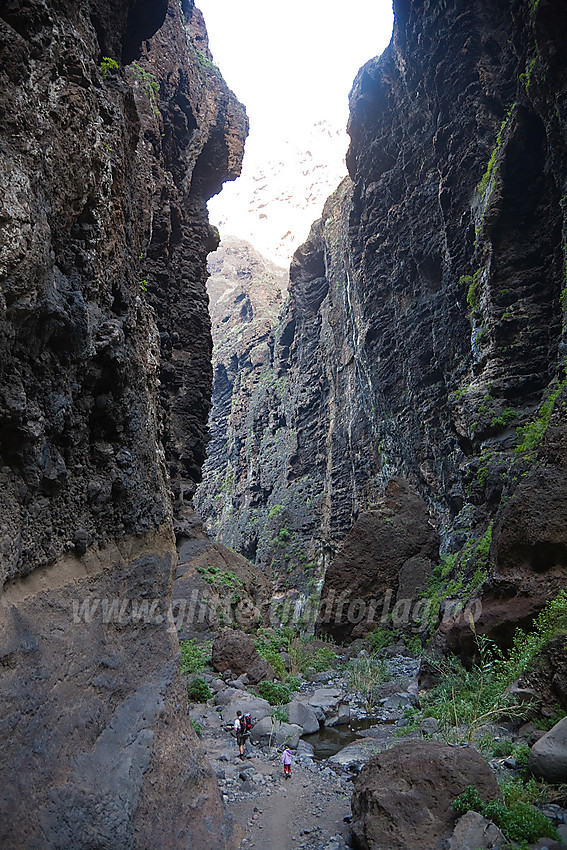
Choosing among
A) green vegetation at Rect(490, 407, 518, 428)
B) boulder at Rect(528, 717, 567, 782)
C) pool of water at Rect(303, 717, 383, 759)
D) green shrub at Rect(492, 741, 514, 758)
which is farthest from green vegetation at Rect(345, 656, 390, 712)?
green vegetation at Rect(490, 407, 518, 428)

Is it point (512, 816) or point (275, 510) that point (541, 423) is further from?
point (275, 510)

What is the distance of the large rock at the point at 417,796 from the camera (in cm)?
403

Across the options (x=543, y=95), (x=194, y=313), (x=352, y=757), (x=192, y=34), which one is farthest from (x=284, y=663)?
(x=192, y=34)

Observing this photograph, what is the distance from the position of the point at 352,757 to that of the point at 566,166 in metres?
13.4

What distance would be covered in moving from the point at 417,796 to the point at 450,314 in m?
16.8

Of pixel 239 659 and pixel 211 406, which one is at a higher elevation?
pixel 211 406

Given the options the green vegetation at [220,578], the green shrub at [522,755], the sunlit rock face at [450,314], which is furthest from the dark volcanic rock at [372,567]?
the green shrub at [522,755]

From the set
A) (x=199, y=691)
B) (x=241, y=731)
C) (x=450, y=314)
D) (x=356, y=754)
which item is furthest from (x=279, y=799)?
(x=450, y=314)

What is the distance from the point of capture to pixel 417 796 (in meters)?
4.23

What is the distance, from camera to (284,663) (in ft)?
44.0

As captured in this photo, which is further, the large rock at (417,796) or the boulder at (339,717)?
the boulder at (339,717)

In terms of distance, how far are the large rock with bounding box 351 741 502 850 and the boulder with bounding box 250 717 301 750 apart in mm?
3720

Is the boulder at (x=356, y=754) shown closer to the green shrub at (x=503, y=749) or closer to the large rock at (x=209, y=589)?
the green shrub at (x=503, y=749)

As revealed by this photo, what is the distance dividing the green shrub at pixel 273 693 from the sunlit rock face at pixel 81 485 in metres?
6.20
